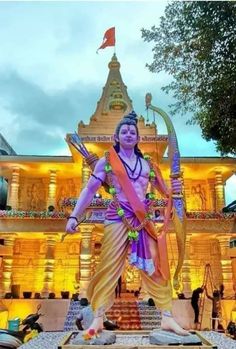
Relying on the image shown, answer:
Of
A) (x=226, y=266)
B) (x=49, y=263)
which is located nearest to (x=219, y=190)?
(x=226, y=266)

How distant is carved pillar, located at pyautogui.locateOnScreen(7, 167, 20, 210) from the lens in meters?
17.0

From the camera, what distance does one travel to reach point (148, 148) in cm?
1611

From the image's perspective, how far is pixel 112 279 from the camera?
3.77 metres

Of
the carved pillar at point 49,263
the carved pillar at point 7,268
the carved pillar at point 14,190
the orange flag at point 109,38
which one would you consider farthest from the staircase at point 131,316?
the orange flag at point 109,38

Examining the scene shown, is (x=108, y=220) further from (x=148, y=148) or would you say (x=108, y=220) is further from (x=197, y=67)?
(x=148, y=148)

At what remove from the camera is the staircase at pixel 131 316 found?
10391 mm

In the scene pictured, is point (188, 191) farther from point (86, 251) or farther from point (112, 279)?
point (112, 279)

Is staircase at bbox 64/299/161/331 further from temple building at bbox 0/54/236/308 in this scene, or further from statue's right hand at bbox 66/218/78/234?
statue's right hand at bbox 66/218/78/234

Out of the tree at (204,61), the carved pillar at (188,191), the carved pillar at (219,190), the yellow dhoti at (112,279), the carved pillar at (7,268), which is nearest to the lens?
the yellow dhoti at (112,279)

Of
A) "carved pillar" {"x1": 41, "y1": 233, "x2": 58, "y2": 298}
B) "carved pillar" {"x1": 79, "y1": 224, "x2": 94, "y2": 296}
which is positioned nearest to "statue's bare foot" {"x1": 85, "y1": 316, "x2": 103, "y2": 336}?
"carved pillar" {"x1": 79, "y1": 224, "x2": 94, "y2": 296}

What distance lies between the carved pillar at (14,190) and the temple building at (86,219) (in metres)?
0.05

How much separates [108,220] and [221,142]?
659cm

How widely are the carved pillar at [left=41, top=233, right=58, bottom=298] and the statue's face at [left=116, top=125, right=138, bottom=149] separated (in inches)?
478

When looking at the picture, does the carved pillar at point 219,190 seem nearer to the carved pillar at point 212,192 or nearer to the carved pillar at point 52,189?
the carved pillar at point 212,192
